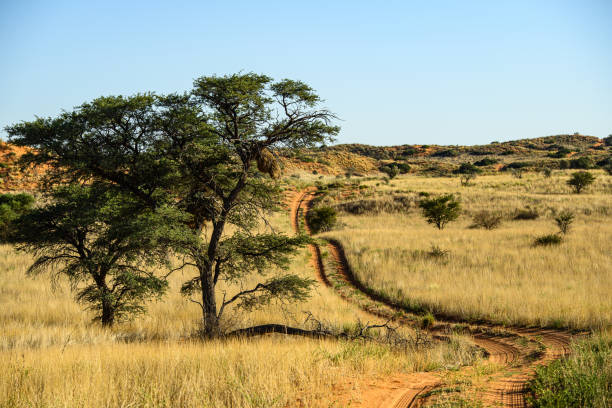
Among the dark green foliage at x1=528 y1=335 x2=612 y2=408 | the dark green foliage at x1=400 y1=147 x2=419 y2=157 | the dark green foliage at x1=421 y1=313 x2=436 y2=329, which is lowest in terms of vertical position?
the dark green foliage at x1=421 y1=313 x2=436 y2=329

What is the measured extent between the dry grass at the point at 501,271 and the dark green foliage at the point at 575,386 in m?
6.30

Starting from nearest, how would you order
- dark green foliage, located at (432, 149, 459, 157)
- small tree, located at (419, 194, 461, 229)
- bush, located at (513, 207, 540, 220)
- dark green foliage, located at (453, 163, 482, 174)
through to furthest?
small tree, located at (419, 194, 461, 229)
bush, located at (513, 207, 540, 220)
dark green foliage, located at (453, 163, 482, 174)
dark green foliage, located at (432, 149, 459, 157)

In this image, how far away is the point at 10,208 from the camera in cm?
3253

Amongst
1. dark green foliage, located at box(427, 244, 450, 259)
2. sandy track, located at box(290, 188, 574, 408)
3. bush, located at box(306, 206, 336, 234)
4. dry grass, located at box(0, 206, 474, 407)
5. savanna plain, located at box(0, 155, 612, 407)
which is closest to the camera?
dry grass, located at box(0, 206, 474, 407)

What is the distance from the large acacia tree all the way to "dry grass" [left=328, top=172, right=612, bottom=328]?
314 inches

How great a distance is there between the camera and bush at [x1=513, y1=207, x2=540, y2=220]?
34.0 meters

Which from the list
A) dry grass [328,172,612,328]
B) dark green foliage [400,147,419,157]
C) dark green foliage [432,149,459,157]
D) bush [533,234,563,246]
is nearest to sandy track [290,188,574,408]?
dry grass [328,172,612,328]

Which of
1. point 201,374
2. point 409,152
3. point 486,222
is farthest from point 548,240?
point 409,152

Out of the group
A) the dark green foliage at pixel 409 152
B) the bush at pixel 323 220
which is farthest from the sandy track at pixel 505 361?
the dark green foliage at pixel 409 152

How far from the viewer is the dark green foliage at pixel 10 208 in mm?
30580

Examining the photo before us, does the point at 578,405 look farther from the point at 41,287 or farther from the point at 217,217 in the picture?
the point at 41,287

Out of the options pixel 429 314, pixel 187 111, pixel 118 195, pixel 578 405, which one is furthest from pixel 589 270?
pixel 118 195

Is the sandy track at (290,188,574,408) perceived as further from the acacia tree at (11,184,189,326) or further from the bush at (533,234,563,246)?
the bush at (533,234,563,246)

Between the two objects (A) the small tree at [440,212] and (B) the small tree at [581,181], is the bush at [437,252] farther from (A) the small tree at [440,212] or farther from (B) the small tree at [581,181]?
(B) the small tree at [581,181]
